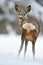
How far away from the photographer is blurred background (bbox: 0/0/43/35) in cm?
173

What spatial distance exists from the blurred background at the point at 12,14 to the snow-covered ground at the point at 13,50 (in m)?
0.05

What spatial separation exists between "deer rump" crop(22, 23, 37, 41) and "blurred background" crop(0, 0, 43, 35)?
0.04 m

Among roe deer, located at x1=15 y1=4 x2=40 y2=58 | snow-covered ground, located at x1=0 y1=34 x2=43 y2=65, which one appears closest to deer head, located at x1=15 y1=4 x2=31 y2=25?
roe deer, located at x1=15 y1=4 x2=40 y2=58

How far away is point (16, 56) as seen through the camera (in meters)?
1.73

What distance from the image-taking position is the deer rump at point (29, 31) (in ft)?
5.63

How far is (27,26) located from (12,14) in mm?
148

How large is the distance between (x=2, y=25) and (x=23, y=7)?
0.21 metres

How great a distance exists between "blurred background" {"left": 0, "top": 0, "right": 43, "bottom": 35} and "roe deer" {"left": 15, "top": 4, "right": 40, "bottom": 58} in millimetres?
30

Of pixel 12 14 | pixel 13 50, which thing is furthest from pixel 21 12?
pixel 13 50

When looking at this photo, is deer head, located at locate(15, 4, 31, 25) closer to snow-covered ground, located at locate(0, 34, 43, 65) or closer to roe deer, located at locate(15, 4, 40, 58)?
roe deer, located at locate(15, 4, 40, 58)

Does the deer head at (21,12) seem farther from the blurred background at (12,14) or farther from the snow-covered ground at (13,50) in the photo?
the snow-covered ground at (13,50)

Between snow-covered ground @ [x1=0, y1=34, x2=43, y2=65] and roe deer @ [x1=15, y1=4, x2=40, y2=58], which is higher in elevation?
roe deer @ [x1=15, y1=4, x2=40, y2=58]

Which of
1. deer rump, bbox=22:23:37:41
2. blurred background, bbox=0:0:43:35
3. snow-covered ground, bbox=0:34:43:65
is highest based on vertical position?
blurred background, bbox=0:0:43:35

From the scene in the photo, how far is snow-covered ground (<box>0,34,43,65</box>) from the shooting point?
1713 millimetres
